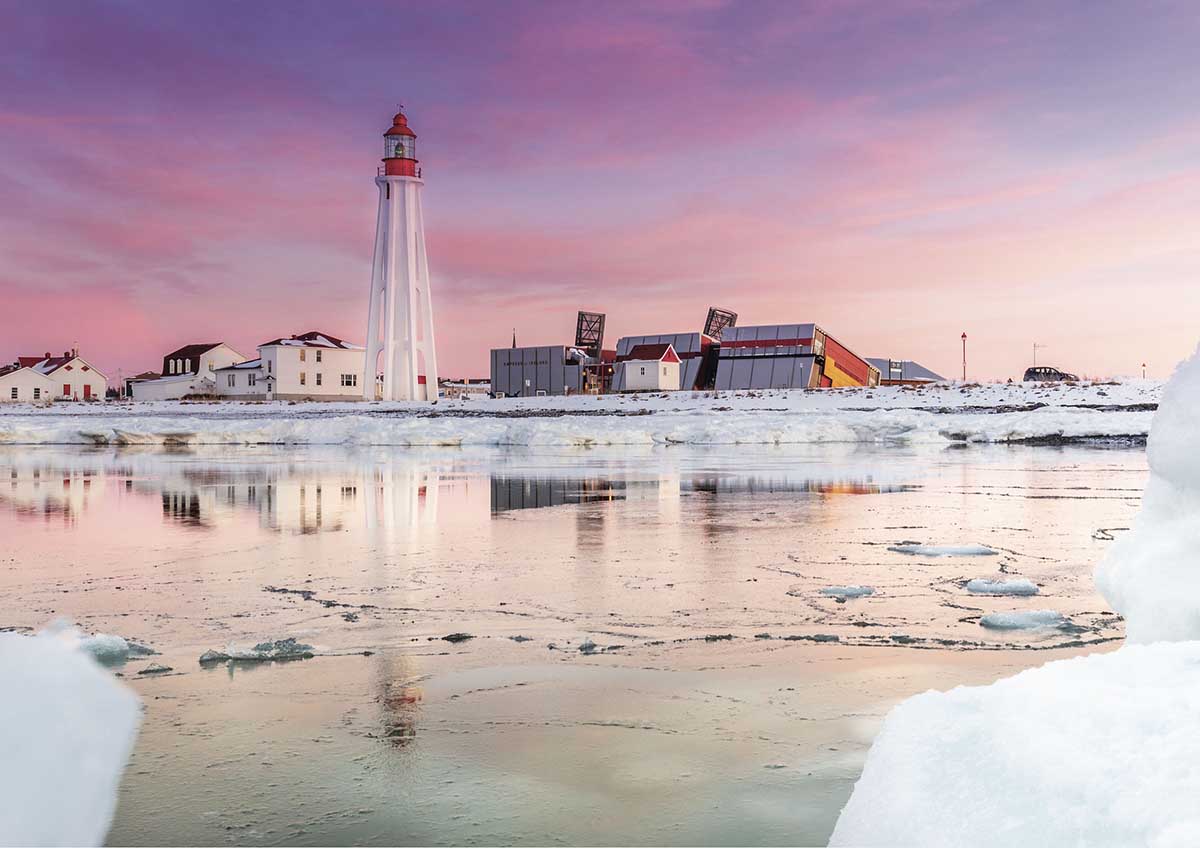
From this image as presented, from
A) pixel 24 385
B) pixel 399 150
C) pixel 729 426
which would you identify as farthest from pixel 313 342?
pixel 729 426

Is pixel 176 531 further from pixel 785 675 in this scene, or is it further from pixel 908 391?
pixel 908 391

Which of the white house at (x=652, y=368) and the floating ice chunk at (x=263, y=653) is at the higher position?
the white house at (x=652, y=368)

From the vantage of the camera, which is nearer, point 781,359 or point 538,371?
point 781,359

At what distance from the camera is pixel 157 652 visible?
14.7ft

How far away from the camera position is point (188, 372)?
74.2m

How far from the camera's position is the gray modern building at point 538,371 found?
66938 mm

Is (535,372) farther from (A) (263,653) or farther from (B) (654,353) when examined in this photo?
(A) (263,653)

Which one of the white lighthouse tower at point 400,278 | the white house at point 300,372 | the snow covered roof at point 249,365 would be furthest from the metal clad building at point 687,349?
the snow covered roof at point 249,365

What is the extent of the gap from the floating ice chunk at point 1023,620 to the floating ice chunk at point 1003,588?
0.68 metres

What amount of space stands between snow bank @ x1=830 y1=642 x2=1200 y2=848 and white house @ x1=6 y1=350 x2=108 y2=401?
8585 centimetres

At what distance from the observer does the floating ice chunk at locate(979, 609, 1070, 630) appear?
15.8 ft

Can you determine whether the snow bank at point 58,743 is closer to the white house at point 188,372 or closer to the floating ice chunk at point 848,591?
the floating ice chunk at point 848,591

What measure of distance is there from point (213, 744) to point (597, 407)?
4070cm

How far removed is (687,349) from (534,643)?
6447 cm
